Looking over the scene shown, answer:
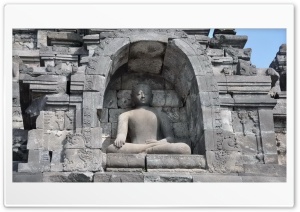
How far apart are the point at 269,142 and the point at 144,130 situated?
2357 millimetres

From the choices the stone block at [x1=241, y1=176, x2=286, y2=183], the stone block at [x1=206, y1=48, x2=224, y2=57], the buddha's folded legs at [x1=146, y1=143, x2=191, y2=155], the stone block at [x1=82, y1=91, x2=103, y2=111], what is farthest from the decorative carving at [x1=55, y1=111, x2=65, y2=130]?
the stone block at [x1=241, y1=176, x2=286, y2=183]

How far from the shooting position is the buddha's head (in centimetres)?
1195

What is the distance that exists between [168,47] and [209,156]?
7.94ft

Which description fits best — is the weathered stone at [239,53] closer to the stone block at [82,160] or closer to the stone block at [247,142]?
the stone block at [247,142]

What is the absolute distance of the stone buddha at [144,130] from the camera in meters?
10.9

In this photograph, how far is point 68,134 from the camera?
10.5 meters

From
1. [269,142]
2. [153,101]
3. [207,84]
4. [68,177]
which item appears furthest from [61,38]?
[269,142]

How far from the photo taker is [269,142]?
10766 mm

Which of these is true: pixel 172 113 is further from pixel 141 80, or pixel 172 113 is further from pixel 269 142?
pixel 269 142

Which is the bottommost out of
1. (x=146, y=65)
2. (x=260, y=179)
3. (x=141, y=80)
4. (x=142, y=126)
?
(x=260, y=179)

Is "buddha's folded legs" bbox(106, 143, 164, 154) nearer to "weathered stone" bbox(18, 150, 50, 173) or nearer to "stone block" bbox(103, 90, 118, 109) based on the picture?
"weathered stone" bbox(18, 150, 50, 173)

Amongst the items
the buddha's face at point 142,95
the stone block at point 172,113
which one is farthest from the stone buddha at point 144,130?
the stone block at point 172,113

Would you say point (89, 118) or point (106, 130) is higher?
point (89, 118)
